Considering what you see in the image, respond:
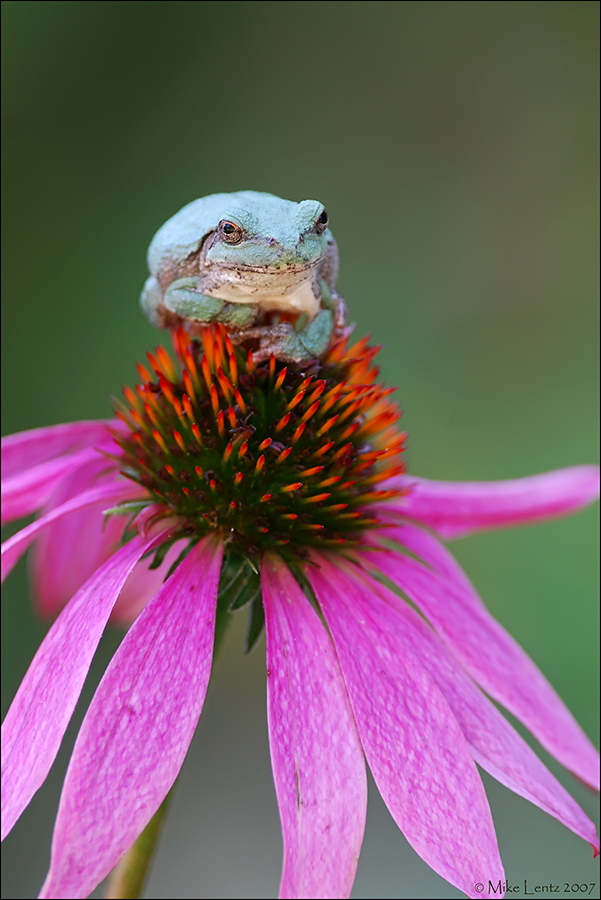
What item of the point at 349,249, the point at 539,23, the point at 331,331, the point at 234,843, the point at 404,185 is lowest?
the point at 234,843

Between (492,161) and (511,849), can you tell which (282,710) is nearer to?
(511,849)

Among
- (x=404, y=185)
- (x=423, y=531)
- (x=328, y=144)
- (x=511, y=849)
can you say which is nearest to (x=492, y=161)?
(x=404, y=185)

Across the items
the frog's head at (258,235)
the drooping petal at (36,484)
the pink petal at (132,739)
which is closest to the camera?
the pink petal at (132,739)

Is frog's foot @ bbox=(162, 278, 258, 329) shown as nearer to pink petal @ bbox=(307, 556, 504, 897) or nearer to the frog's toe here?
the frog's toe

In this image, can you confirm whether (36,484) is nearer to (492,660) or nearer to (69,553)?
(69,553)

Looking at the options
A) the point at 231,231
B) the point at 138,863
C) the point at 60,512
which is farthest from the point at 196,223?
the point at 138,863

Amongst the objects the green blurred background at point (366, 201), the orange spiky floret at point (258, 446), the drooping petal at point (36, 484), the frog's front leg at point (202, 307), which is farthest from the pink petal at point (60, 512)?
the green blurred background at point (366, 201)

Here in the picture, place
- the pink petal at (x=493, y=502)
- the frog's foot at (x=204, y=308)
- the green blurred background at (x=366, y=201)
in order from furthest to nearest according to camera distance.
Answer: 1. the green blurred background at (x=366, y=201)
2. the pink petal at (x=493, y=502)
3. the frog's foot at (x=204, y=308)

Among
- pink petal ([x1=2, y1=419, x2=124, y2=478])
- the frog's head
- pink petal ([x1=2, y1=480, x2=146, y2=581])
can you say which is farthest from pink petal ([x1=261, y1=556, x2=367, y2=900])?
pink petal ([x1=2, y1=419, x2=124, y2=478])

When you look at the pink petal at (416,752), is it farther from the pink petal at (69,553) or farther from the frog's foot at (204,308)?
the pink petal at (69,553)
